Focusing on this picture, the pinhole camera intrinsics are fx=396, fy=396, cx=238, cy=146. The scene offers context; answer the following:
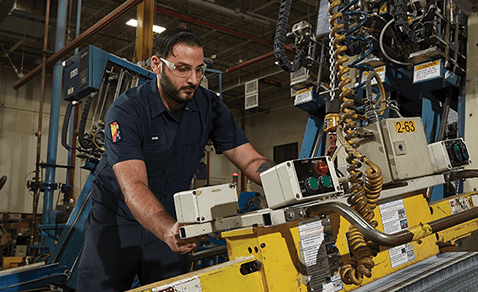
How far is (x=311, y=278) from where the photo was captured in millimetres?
1041

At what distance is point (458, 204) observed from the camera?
171 centimetres

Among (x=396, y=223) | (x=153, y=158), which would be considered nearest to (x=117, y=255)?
(x=153, y=158)

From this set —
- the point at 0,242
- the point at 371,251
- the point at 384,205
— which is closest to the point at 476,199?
the point at 384,205

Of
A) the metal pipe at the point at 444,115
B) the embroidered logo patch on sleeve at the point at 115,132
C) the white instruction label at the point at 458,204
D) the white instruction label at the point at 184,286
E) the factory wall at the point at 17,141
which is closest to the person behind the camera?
the white instruction label at the point at 184,286

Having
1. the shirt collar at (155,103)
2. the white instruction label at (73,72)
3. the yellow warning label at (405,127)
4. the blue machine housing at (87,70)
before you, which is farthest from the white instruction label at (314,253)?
the white instruction label at (73,72)

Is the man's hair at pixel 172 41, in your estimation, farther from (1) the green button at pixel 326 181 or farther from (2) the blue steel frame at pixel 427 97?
(2) the blue steel frame at pixel 427 97

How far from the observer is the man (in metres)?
1.47

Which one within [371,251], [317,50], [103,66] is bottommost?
[371,251]

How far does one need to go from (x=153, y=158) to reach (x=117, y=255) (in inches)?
15.4

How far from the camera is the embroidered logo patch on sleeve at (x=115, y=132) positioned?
1.35 meters

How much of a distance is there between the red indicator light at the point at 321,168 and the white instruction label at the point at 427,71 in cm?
165

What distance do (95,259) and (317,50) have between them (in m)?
1.90

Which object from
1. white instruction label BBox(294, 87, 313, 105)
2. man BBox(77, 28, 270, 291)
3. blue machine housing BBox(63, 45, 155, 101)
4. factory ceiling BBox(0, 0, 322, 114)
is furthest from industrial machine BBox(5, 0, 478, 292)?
factory ceiling BBox(0, 0, 322, 114)

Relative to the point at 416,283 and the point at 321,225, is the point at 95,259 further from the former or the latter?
the point at 416,283
